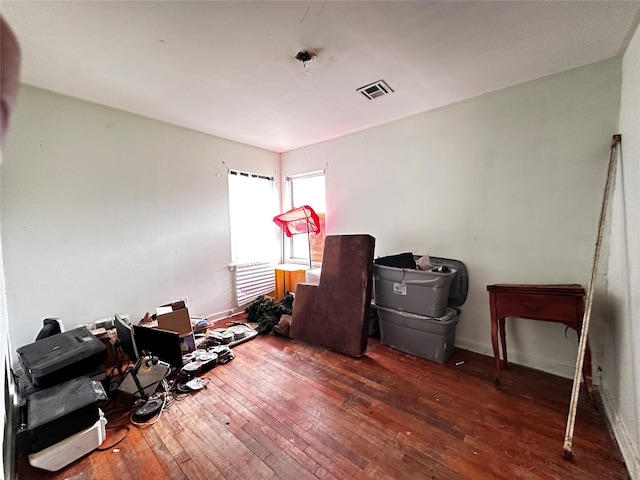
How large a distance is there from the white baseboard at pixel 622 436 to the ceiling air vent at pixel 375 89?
9.07 feet

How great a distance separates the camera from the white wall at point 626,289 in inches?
58.4

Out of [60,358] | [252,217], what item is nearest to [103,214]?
[60,358]

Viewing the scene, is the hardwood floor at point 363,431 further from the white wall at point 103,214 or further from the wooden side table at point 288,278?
the wooden side table at point 288,278

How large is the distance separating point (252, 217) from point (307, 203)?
85cm

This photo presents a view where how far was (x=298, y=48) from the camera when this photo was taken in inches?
70.3

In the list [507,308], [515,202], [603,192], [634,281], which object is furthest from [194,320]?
[603,192]

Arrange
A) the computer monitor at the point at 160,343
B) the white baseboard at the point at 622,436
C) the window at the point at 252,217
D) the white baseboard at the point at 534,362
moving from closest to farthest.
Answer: the white baseboard at the point at 622,436 → the computer monitor at the point at 160,343 → the white baseboard at the point at 534,362 → the window at the point at 252,217

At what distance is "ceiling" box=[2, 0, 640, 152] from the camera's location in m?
1.48

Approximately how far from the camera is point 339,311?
106 inches

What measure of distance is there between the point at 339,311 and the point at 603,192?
7.56 ft

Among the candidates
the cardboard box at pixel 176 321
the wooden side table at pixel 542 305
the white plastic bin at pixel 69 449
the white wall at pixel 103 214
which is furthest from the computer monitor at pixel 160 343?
the wooden side table at pixel 542 305

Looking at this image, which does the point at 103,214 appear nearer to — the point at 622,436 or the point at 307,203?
the point at 307,203

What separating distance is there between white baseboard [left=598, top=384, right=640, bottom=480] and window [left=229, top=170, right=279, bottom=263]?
370 centimetres

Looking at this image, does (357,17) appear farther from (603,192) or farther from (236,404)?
→ (236,404)
